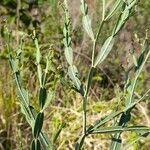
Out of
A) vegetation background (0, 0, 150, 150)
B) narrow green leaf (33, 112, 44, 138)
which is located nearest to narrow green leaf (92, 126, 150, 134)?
narrow green leaf (33, 112, 44, 138)

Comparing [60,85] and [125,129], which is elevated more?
[125,129]

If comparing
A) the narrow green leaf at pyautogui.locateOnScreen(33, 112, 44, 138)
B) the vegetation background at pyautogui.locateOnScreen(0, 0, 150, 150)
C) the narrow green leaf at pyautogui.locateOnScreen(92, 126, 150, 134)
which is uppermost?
the narrow green leaf at pyautogui.locateOnScreen(33, 112, 44, 138)

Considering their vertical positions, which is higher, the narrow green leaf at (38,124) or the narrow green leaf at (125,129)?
the narrow green leaf at (38,124)

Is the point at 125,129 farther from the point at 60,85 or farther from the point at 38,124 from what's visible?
the point at 60,85

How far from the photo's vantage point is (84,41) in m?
4.71

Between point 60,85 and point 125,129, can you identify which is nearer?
point 125,129

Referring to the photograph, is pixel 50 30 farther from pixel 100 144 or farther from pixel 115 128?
pixel 115 128

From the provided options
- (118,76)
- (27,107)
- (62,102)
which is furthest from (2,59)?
(27,107)

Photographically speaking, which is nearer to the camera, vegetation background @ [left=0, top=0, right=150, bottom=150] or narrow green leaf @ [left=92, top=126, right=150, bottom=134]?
narrow green leaf @ [left=92, top=126, right=150, bottom=134]

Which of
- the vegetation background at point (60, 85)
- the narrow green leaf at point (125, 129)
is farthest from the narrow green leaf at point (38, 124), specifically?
the vegetation background at point (60, 85)

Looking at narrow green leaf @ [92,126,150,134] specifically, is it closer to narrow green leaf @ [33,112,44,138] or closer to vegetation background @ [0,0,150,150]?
narrow green leaf @ [33,112,44,138]

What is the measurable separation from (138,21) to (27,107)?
13.2 ft

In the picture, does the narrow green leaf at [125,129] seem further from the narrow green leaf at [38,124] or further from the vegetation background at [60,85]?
the vegetation background at [60,85]

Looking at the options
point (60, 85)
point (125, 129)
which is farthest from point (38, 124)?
point (60, 85)
